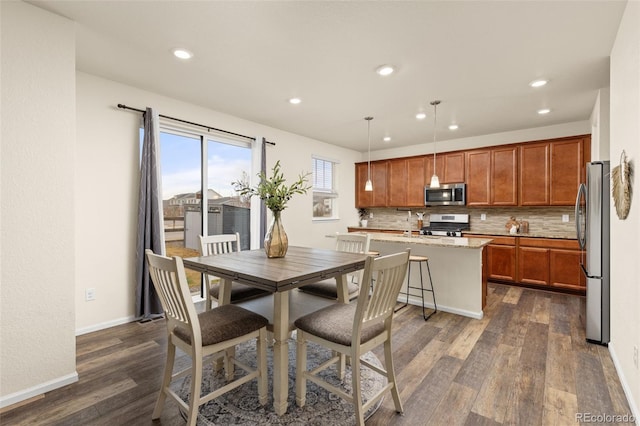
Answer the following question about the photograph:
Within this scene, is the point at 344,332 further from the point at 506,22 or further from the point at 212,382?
the point at 506,22

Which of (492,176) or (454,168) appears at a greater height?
(454,168)

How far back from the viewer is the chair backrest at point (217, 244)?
2.80 meters

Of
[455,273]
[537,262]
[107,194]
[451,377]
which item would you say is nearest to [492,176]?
[537,262]

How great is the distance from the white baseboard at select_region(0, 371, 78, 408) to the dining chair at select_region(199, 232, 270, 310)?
0.98 m

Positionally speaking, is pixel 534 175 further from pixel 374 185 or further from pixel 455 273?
pixel 374 185

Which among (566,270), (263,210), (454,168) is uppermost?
(454,168)

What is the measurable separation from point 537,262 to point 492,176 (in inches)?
58.8

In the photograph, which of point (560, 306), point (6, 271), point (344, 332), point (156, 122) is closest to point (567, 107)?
point (560, 306)

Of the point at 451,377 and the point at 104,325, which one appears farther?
the point at 104,325

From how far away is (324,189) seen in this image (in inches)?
238

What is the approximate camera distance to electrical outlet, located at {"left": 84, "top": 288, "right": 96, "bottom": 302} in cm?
298

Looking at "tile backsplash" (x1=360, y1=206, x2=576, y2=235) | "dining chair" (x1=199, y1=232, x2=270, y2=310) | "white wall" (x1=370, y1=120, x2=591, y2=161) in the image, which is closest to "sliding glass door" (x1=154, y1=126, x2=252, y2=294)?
"dining chair" (x1=199, y1=232, x2=270, y2=310)

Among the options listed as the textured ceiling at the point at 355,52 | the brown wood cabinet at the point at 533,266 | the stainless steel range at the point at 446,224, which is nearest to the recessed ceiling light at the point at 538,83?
the textured ceiling at the point at 355,52

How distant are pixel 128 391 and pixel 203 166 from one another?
2684mm
